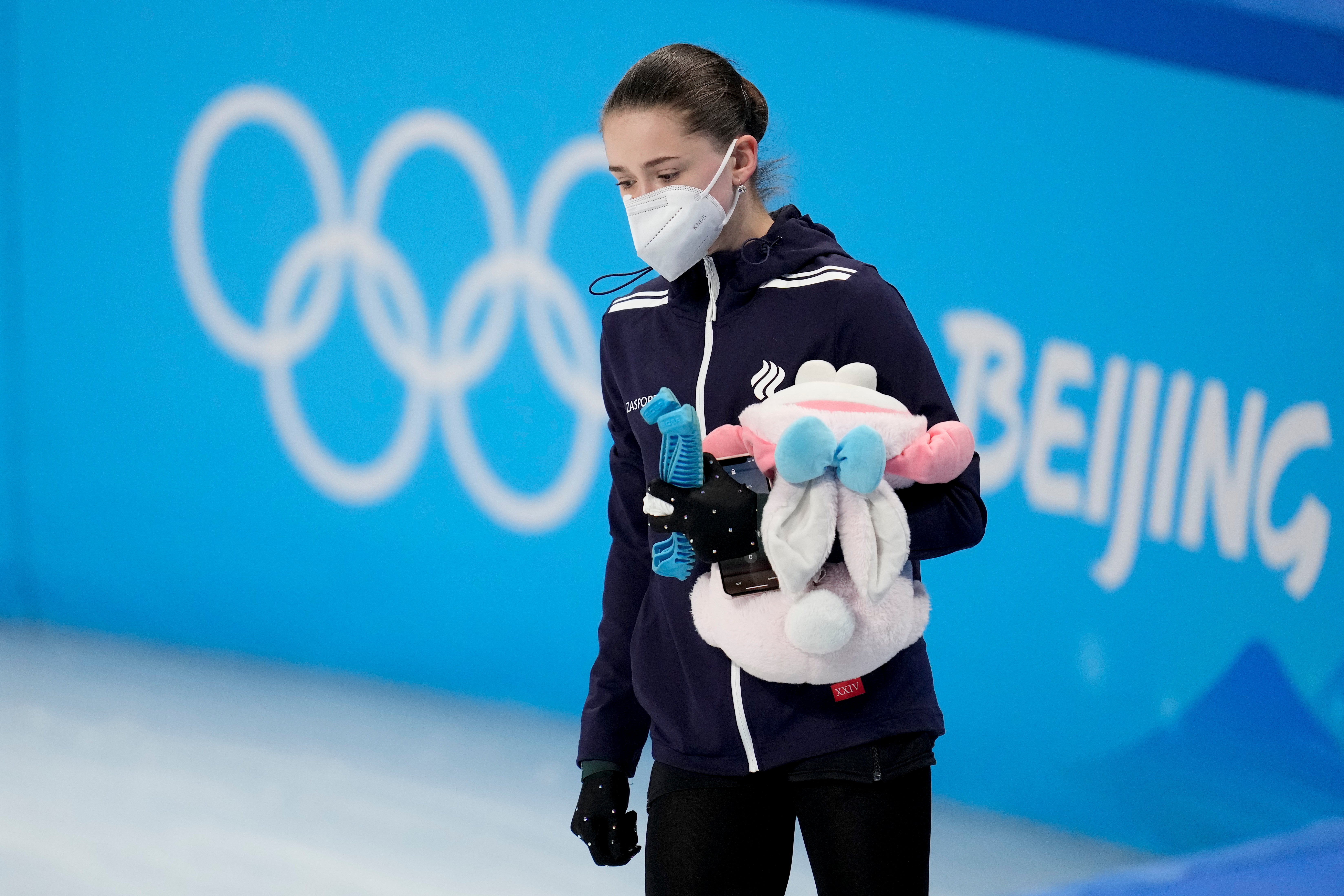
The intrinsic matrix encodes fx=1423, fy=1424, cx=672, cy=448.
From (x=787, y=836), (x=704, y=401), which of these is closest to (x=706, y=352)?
(x=704, y=401)

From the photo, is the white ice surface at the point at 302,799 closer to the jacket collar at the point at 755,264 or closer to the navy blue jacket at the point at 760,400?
the navy blue jacket at the point at 760,400

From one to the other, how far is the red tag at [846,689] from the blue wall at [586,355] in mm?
2182

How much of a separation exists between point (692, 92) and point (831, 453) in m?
0.45

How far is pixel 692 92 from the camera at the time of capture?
5.22 ft

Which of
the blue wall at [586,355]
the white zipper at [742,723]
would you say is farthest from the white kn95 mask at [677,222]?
the blue wall at [586,355]

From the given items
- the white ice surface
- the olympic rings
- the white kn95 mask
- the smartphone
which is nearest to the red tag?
the smartphone

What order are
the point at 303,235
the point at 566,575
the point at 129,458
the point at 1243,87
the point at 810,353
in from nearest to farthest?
the point at 810,353 → the point at 1243,87 → the point at 566,575 → the point at 303,235 → the point at 129,458

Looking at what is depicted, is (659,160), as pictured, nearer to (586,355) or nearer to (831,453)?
(831,453)

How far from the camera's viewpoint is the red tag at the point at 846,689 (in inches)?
59.4

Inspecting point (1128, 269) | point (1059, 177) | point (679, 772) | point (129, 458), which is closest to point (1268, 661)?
point (1128, 269)

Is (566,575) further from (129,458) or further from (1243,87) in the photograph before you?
(1243,87)

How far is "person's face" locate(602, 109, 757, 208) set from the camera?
1.60 meters

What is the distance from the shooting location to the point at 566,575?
4.33 meters

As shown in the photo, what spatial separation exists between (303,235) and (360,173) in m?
0.29
